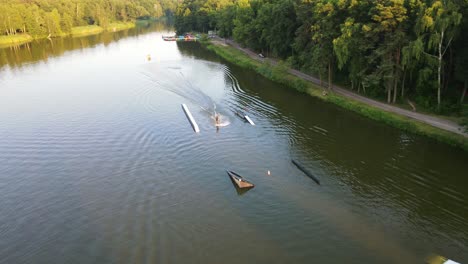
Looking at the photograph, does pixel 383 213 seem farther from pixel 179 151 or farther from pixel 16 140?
pixel 16 140

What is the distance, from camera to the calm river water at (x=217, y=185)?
2256cm

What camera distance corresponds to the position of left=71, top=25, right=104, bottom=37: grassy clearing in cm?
14812

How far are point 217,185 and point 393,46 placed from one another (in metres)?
27.6

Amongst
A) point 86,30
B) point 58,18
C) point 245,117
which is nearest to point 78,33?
point 86,30

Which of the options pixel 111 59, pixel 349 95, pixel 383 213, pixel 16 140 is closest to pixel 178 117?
pixel 16 140

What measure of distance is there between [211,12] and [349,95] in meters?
94.8

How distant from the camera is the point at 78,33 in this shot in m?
149

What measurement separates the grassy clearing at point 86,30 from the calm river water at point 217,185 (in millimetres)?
105615

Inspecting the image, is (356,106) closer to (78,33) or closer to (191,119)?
(191,119)

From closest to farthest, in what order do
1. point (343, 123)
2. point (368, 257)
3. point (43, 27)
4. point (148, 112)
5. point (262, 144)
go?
1. point (368, 257)
2. point (262, 144)
3. point (343, 123)
4. point (148, 112)
5. point (43, 27)

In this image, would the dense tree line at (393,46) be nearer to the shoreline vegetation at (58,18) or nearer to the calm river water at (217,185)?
the calm river water at (217,185)

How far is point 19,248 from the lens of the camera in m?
22.8

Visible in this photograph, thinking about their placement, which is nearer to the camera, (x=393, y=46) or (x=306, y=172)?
(x=306, y=172)

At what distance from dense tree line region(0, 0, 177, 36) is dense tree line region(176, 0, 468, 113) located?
364 ft
